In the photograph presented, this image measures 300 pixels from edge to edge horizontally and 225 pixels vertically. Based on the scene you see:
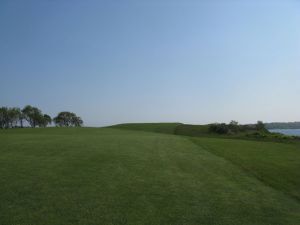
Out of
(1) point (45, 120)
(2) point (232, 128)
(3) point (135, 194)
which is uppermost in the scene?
(1) point (45, 120)

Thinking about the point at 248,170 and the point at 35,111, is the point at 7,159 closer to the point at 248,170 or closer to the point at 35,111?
the point at 248,170

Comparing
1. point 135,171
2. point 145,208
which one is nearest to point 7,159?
point 135,171

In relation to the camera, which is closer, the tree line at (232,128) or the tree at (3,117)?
the tree line at (232,128)

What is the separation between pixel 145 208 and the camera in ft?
31.0

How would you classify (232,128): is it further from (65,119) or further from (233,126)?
(65,119)

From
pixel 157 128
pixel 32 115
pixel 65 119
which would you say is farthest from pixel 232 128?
pixel 65 119

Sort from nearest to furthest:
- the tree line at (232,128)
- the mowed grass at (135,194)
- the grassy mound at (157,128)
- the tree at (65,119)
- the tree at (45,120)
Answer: the mowed grass at (135,194), the tree line at (232,128), the grassy mound at (157,128), the tree at (45,120), the tree at (65,119)

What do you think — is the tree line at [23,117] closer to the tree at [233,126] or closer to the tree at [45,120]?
the tree at [45,120]

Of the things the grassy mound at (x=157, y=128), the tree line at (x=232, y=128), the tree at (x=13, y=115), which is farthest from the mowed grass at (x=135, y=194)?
the tree at (x=13, y=115)

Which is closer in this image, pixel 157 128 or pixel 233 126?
pixel 233 126

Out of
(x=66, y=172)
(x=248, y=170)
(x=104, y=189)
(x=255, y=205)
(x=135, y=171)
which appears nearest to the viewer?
(x=255, y=205)

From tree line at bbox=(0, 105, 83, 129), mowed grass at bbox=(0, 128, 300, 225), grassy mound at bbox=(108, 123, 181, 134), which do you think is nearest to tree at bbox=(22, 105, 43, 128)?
tree line at bbox=(0, 105, 83, 129)

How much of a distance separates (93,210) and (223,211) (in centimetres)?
420

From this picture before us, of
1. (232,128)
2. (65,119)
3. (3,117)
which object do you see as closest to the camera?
(232,128)
